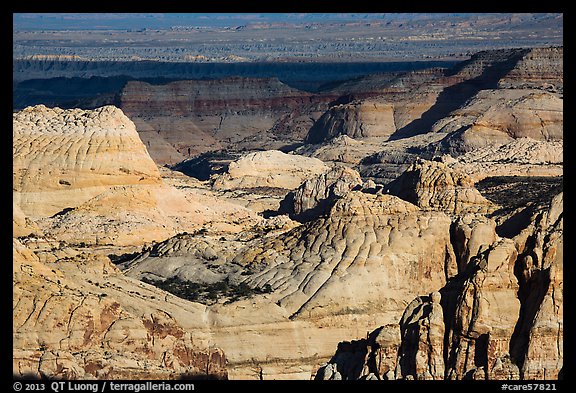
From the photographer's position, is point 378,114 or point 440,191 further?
point 378,114

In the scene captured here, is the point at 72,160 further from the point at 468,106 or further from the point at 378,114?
the point at 378,114

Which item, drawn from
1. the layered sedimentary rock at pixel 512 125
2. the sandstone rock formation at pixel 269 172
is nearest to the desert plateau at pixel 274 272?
Answer: the sandstone rock formation at pixel 269 172

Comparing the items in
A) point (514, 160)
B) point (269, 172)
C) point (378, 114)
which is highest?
point (514, 160)

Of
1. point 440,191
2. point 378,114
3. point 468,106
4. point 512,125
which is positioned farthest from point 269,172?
point 378,114

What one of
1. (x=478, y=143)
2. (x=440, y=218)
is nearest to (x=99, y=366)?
(x=440, y=218)

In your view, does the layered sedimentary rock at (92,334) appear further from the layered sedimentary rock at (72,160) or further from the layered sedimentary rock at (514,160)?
the layered sedimentary rock at (514,160)

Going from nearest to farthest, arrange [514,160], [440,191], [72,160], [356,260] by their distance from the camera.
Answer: [356,260], [440,191], [72,160], [514,160]

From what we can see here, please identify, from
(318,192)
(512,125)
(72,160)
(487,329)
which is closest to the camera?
(487,329)
